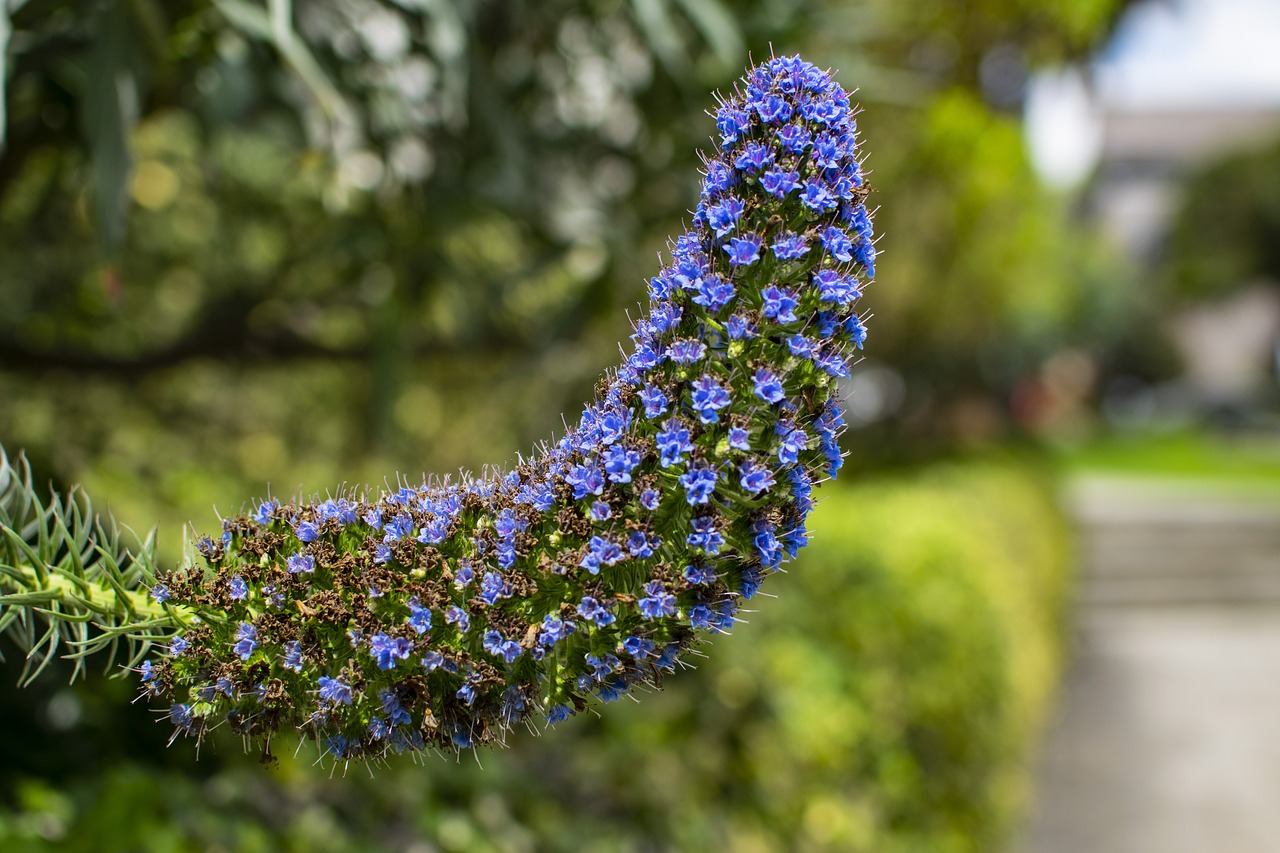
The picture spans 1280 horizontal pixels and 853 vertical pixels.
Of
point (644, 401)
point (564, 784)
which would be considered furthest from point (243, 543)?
point (564, 784)

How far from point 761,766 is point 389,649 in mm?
3043

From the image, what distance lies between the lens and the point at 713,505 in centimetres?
106

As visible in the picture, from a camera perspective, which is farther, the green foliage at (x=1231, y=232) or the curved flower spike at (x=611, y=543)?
the green foliage at (x=1231, y=232)

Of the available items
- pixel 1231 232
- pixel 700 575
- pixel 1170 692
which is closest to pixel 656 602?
pixel 700 575

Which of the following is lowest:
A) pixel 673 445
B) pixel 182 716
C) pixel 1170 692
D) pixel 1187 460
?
pixel 182 716

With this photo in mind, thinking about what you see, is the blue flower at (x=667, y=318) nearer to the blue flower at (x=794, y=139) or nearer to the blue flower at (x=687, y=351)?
the blue flower at (x=687, y=351)

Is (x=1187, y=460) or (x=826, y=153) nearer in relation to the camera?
(x=826, y=153)

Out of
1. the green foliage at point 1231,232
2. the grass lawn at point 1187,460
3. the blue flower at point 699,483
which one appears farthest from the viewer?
the green foliage at point 1231,232

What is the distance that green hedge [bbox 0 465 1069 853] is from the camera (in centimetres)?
266

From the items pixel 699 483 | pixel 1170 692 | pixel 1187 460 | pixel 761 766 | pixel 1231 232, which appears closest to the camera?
pixel 699 483

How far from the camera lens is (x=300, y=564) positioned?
1.09 m

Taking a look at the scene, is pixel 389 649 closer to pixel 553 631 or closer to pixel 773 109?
pixel 553 631

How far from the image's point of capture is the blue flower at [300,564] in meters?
1.09


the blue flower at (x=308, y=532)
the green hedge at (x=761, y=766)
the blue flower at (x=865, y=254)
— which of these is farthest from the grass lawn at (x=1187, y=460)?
the blue flower at (x=308, y=532)
